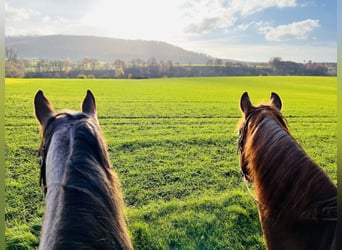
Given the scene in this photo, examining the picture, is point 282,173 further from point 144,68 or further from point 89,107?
point 144,68

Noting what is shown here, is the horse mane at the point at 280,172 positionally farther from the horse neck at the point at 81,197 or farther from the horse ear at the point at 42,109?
the horse ear at the point at 42,109

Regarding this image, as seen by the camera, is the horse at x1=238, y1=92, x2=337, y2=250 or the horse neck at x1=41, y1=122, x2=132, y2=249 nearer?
the horse neck at x1=41, y1=122, x2=132, y2=249

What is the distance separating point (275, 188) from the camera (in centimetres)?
127

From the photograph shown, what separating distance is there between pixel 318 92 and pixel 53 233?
1436 millimetres

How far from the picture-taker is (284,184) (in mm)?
1233

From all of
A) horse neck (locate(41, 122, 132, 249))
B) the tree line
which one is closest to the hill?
the tree line

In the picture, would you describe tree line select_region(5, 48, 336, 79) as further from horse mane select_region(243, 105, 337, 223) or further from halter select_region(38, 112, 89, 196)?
halter select_region(38, 112, 89, 196)

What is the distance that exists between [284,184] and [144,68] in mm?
808

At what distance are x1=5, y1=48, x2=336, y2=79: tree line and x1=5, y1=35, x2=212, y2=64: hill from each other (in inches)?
0.9

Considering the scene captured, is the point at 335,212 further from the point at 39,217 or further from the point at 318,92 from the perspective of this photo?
the point at 39,217

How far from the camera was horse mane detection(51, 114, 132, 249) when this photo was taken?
0.79 metres

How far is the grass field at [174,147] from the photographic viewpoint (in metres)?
1.74

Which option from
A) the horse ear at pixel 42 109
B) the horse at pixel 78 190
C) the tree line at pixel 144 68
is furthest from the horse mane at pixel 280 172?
the horse ear at pixel 42 109

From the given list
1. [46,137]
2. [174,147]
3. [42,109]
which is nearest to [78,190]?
[46,137]
